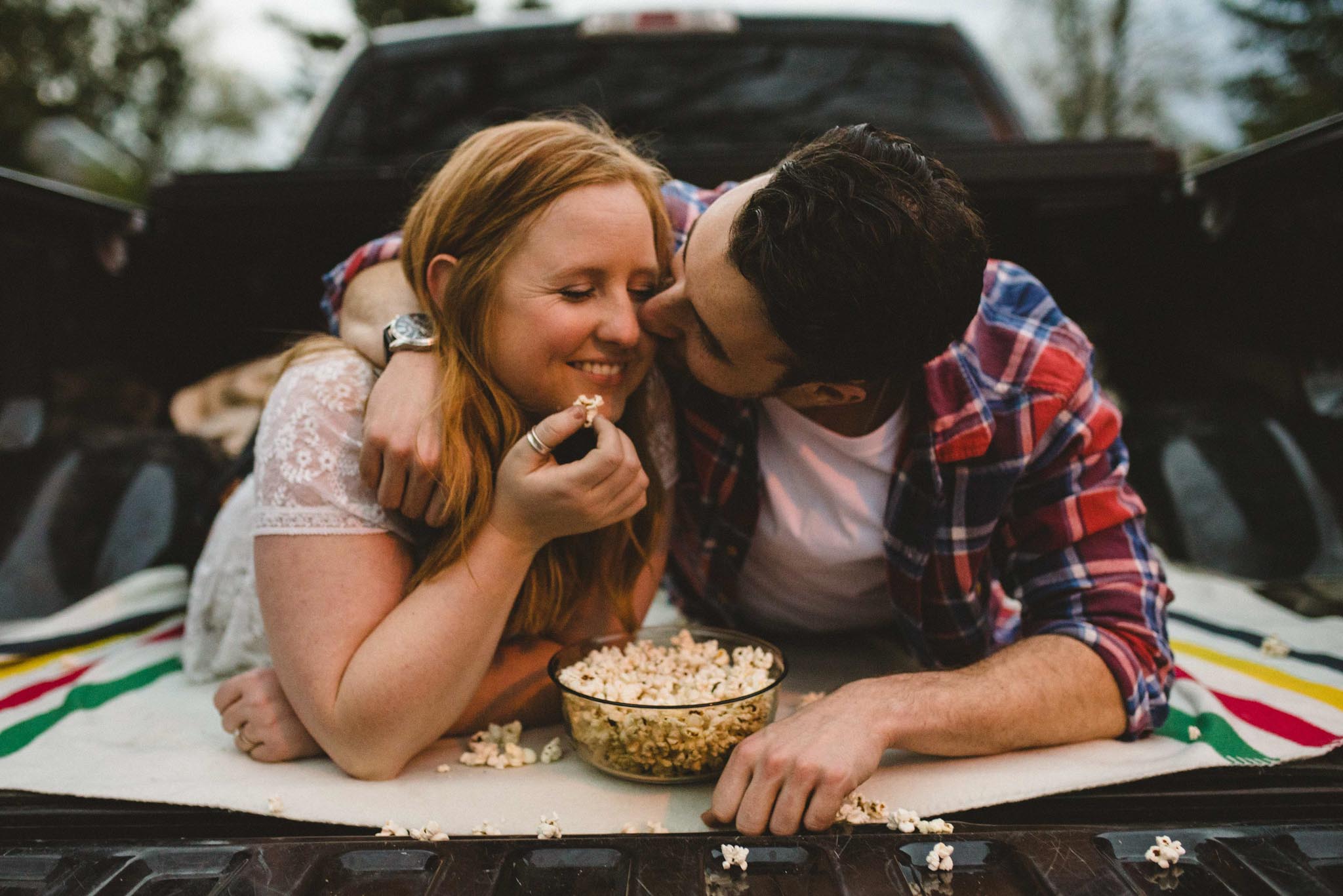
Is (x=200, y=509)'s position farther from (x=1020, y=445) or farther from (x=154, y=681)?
(x=1020, y=445)

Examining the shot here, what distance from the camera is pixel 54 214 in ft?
7.67

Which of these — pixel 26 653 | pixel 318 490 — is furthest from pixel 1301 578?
pixel 26 653

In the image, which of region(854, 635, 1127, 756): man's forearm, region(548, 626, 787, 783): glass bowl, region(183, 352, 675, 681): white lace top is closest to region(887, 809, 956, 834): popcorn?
region(854, 635, 1127, 756): man's forearm

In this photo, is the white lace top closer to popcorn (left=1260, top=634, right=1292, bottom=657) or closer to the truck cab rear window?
popcorn (left=1260, top=634, right=1292, bottom=657)

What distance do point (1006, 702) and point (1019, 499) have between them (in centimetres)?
41

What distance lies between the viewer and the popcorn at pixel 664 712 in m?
1.44

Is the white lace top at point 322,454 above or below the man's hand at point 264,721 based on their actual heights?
above

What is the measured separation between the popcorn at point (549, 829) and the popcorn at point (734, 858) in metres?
0.22

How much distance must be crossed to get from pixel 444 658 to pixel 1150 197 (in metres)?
2.19

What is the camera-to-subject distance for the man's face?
1.55m

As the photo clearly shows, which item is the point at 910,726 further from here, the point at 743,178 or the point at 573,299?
the point at 743,178

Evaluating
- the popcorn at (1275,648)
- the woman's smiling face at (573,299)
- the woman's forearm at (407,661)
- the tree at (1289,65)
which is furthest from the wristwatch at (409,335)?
the tree at (1289,65)

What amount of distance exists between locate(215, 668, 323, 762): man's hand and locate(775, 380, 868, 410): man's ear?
1.00 m

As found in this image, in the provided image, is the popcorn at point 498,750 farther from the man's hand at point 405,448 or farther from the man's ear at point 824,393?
the man's ear at point 824,393
